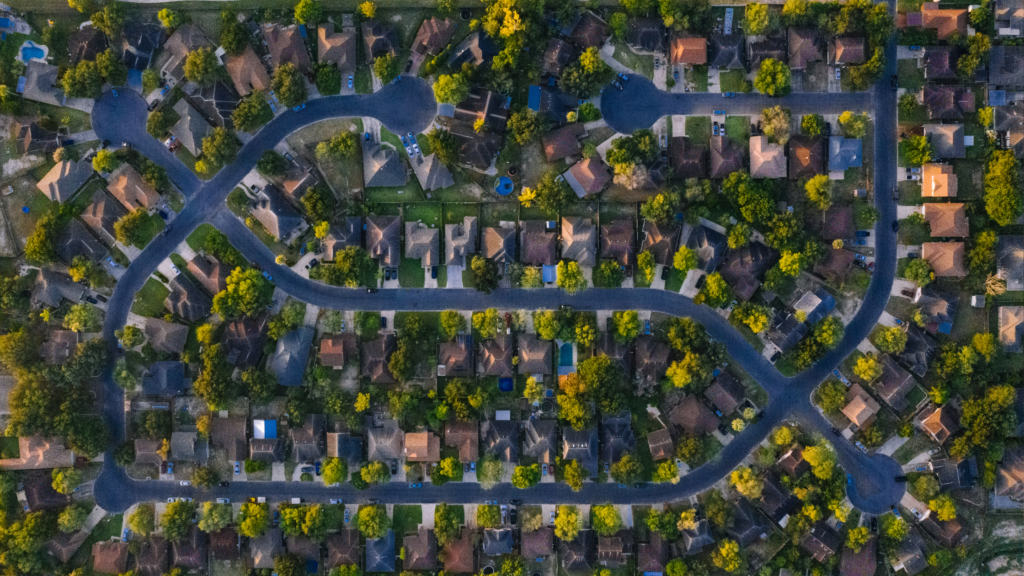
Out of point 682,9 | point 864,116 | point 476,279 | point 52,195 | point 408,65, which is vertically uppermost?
point 682,9

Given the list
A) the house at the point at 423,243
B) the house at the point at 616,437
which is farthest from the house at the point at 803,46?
the house at the point at 423,243

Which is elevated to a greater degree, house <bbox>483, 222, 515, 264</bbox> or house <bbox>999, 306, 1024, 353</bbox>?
house <bbox>483, 222, 515, 264</bbox>

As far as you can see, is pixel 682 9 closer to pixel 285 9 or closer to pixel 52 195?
pixel 285 9

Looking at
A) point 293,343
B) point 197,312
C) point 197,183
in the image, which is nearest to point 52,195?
point 197,183

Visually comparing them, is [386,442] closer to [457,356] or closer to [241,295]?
[457,356]

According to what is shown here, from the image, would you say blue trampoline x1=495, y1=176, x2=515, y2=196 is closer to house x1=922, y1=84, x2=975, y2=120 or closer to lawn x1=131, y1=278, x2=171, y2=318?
lawn x1=131, y1=278, x2=171, y2=318

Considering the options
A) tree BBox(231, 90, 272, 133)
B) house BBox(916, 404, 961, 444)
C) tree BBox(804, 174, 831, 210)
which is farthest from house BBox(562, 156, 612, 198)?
house BBox(916, 404, 961, 444)

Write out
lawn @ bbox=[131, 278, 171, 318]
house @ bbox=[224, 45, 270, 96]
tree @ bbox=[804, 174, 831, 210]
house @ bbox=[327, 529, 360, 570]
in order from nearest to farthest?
tree @ bbox=[804, 174, 831, 210] → house @ bbox=[224, 45, 270, 96] → house @ bbox=[327, 529, 360, 570] → lawn @ bbox=[131, 278, 171, 318]

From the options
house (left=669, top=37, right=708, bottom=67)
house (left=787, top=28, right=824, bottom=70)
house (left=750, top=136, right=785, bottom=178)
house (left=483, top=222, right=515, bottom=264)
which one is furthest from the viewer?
house (left=483, top=222, right=515, bottom=264)
